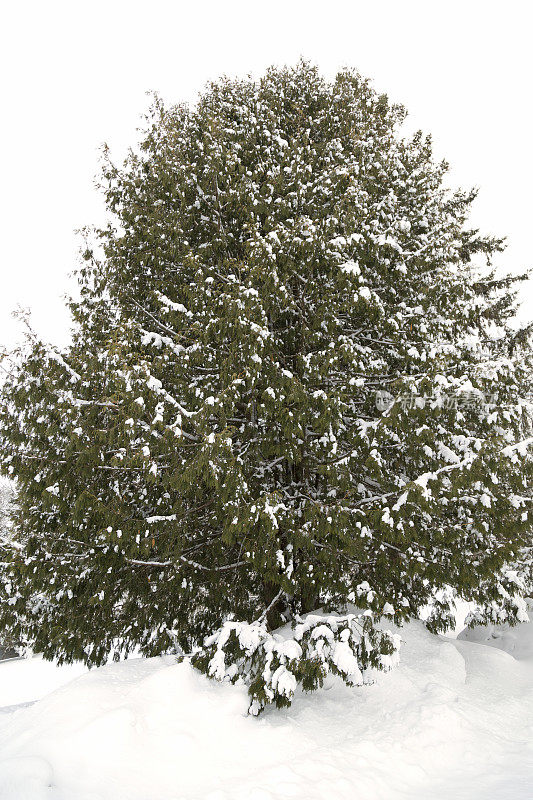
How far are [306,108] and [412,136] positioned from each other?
2.34 m

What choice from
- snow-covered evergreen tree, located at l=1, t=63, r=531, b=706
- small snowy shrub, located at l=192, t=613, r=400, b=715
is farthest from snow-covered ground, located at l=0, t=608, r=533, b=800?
snow-covered evergreen tree, located at l=1, t=63, r=531, b=706

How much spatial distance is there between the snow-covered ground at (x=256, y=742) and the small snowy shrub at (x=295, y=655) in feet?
0.82

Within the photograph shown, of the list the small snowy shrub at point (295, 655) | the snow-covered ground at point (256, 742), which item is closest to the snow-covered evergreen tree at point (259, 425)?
the small snowy shrub at point (295, 655)

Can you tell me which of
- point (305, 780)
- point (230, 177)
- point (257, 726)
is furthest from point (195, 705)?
point (230, 177)

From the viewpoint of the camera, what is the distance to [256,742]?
4.11m

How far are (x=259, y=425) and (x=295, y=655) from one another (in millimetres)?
2762

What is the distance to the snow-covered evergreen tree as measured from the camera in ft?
16.5

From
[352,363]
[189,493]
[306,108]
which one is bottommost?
[189,493]

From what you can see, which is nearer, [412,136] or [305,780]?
[305,780]

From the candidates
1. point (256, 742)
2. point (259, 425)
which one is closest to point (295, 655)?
point (256, 742)

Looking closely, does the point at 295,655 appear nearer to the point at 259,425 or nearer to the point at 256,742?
the point at 256,742

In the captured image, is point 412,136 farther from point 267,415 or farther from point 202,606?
point 202,606

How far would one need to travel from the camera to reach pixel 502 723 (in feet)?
16.7

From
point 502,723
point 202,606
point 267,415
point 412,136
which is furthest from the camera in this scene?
point 412,136
